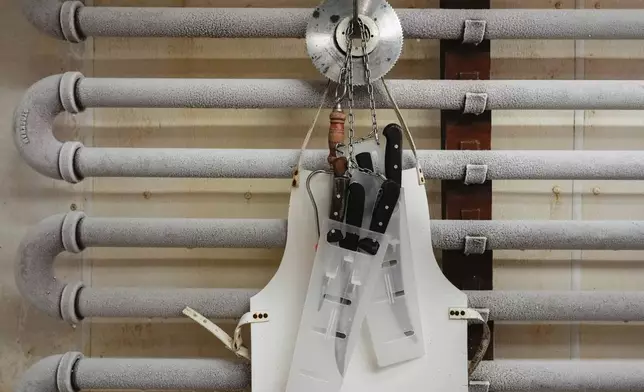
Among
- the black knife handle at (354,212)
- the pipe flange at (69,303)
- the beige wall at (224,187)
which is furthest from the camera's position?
the beige wall at (224,187)

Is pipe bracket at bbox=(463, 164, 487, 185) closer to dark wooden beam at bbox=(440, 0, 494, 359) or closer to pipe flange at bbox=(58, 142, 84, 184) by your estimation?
dark wooden beam at bbox=(440, 0, 494, 359)


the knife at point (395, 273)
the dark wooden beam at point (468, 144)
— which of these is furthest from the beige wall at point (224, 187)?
the knife at point (395, 273)

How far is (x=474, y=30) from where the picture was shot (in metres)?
1.05

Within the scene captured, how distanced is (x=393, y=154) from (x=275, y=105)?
0.81 feet

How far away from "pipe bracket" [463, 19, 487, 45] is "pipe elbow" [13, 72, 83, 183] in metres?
0.75

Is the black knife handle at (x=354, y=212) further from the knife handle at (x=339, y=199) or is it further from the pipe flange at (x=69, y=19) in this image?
the pipe flange at (x=69, y=19)

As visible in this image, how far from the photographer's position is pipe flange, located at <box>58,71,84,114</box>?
3.48 ft

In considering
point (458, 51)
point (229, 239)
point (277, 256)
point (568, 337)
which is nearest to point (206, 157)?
point (229, 239)

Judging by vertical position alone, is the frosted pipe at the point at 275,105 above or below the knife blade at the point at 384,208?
above

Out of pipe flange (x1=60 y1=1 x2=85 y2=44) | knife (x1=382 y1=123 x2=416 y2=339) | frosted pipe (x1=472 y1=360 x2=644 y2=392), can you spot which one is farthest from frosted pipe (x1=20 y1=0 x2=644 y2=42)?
frosted pipe (x1=472 y1=360 x2=644 y2=392)

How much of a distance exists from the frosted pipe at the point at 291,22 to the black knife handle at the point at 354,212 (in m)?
0.33

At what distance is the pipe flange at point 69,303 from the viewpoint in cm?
108

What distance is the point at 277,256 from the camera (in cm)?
120

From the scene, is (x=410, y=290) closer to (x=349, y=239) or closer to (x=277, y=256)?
(x=349, y=239)
